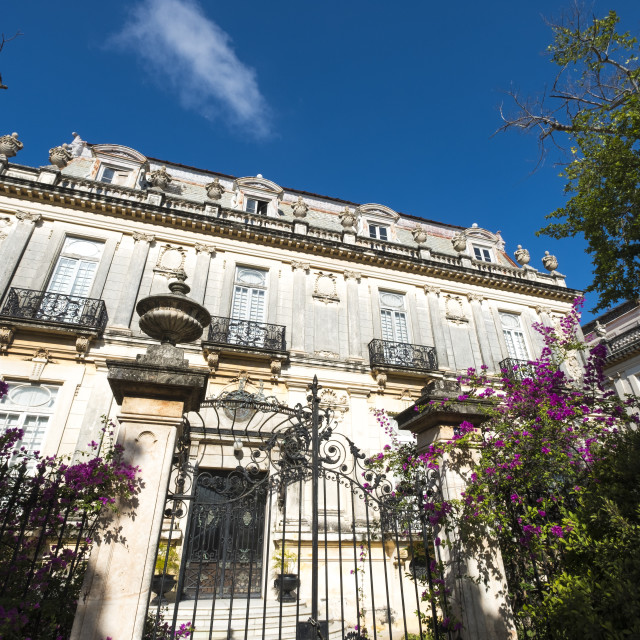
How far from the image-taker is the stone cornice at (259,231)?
1266 centimetres

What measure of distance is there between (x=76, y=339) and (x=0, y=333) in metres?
1.66

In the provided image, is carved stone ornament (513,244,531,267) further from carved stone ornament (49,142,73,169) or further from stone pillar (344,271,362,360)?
carved stone ornament (49,142,73,169)

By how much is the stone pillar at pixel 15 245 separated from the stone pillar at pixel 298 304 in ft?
26.3

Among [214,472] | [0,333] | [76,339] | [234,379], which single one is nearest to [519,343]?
[234,379]

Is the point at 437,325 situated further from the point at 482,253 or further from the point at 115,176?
the point at 115,176

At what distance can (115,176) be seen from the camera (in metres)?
14.9

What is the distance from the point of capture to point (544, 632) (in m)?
3.53

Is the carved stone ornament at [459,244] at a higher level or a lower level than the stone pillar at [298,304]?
higher

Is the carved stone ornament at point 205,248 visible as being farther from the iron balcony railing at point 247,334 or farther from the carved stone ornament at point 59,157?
the carved stone ornament at point 59,157

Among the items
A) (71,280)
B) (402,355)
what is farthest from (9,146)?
(402,355)

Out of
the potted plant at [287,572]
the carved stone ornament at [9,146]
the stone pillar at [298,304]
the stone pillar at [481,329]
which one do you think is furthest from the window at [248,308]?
the carved stone ornament at [9,146]

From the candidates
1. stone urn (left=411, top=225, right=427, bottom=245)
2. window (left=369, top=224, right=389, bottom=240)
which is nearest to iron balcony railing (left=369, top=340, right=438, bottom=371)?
stone urn (left=411, top=225, right=427, bottom=245)

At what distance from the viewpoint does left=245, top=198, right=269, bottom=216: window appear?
16078 millimetres

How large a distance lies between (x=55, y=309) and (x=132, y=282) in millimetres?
2120
